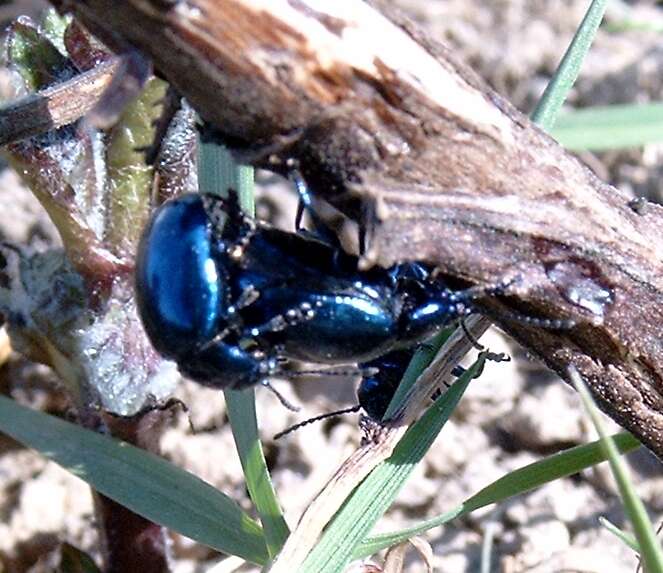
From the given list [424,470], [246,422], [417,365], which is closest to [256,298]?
[246,422]

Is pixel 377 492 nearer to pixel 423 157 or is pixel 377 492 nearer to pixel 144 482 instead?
pixel 144 482

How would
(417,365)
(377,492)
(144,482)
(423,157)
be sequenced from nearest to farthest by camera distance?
(423,157) → (377,492) → (144,482) → (417,365)

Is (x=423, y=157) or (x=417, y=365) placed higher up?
(x=417, y=365)

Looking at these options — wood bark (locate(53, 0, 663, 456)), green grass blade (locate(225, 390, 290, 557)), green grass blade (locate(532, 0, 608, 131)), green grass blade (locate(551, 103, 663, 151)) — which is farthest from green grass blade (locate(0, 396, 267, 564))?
green grass blade (locate(551, 103, 663, 151))

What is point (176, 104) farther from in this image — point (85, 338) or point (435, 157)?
point (85, 338)

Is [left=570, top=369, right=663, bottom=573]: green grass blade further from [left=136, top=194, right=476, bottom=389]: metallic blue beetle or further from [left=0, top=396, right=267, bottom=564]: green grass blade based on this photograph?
[left=0, top=396, right=267, bottom=564]: green grass blade

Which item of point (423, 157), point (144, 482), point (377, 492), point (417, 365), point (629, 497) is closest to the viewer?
point (629, 497)
